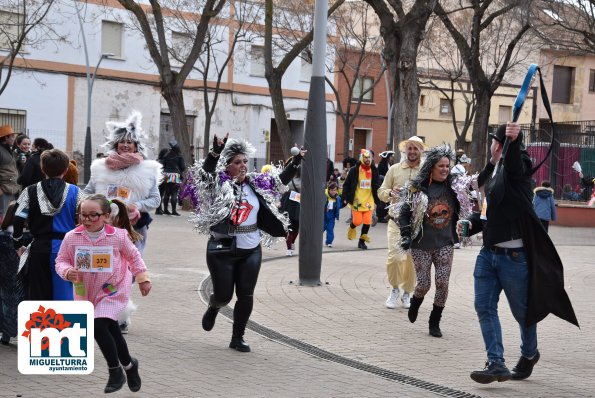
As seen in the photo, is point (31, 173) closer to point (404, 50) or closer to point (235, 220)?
point (235, 220)

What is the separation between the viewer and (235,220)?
27.5 ft

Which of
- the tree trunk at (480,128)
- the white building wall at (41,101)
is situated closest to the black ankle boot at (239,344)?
the tree trunk at (480,128)

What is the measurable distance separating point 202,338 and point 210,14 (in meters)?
18.2

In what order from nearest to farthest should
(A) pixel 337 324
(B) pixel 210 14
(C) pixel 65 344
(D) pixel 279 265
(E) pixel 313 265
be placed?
1. (C) pixel 65 344
2. (A) pixel 337 324
3. (E) pixel 313 265
4. (D) pixel 279 265
5. (B) pixel 210 14

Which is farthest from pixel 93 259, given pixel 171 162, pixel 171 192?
→ pixel 171 162

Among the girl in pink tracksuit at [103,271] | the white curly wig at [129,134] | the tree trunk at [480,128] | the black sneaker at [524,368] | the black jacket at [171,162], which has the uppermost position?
the tree trunk at [480,128]

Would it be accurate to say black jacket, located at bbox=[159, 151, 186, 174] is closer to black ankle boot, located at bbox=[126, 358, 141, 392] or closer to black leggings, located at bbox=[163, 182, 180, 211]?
black leggings, located at bbox=[163, 182, 180, 211]

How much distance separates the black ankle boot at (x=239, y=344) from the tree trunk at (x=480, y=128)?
67.6 ft

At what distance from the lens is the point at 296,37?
132ft

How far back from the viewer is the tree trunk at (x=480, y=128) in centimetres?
2811

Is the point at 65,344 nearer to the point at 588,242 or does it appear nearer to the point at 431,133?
the point at 588,242

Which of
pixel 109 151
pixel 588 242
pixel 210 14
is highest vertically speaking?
pixel 210 14

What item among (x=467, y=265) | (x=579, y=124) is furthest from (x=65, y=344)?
(x=579, y=124)

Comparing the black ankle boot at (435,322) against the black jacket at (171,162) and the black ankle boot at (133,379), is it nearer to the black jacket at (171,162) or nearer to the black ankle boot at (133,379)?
the black ankle boot at (133,379)
